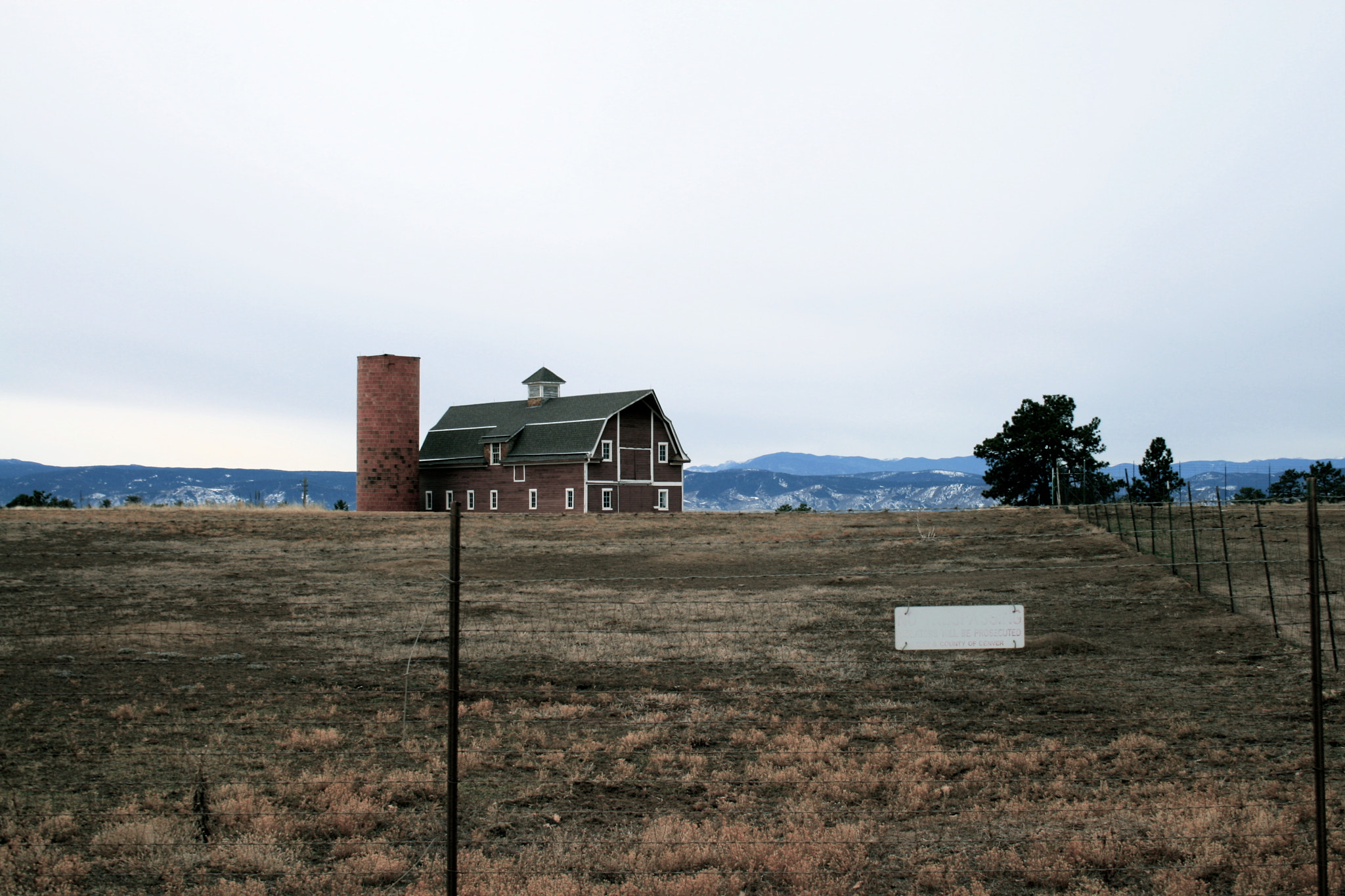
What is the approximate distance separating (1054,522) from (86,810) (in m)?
42.6

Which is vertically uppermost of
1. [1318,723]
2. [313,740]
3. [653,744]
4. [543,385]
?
[543,385]

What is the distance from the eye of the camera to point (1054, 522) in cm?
4494

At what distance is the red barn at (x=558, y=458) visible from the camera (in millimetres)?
59375

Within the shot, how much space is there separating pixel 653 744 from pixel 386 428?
182ft

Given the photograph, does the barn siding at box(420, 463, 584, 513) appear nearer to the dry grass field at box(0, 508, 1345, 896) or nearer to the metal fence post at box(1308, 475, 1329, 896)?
the dry grass field at box(0, 508, 1345, 896)

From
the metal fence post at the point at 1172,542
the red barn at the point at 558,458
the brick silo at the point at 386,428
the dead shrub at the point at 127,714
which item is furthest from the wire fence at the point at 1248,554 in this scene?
the brick silo at the point at 386,428

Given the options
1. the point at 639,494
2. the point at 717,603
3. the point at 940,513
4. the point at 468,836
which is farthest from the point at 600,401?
the point at 468,836

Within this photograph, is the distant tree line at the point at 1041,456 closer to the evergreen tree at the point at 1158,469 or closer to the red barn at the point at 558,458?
the evergreen tree at the point at 1158,469

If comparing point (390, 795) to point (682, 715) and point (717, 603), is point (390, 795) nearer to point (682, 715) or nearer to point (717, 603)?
point (682, 715)

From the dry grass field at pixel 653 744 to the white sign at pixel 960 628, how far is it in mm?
1678

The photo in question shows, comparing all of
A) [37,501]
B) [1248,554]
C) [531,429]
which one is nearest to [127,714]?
[1248,554]

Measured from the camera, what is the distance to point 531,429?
207ft

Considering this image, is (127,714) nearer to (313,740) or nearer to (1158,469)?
(313,740)

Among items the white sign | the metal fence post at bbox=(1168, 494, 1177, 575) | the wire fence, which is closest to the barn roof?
the wire fence
